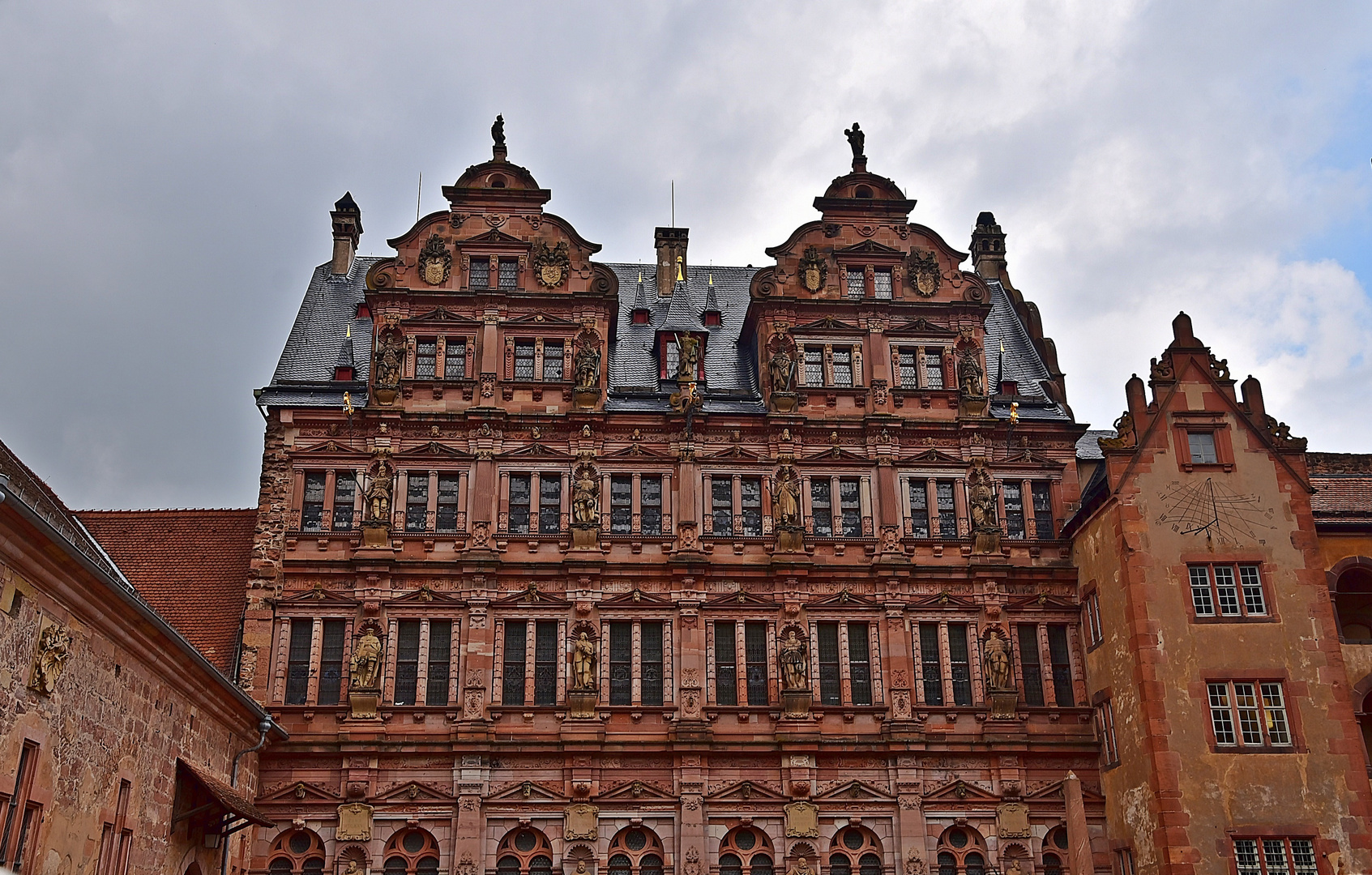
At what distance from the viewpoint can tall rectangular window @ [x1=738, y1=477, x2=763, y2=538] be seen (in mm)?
32500

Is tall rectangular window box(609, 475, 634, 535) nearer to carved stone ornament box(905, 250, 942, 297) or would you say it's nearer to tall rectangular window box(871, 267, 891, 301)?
tall rectangular window box(871, 267, 891, 301)

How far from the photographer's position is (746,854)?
1163 inches

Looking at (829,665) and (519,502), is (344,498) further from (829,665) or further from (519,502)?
(829,665)

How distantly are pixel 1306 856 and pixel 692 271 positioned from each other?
24.2 metres

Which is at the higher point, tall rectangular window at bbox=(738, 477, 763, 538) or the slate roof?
the slate roof

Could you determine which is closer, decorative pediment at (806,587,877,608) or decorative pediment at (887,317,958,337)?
decorative pediment at (806,587,877,608)

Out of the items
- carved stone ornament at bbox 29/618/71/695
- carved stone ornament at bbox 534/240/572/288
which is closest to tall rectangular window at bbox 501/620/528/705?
carved stone ornament at bbox 534/240/572/288

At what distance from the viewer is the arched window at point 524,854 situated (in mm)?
29047

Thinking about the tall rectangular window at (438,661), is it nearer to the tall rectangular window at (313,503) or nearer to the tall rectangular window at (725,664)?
the tall rectangular window at (313,503)

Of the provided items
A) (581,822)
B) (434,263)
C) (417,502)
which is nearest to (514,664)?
(581,822)

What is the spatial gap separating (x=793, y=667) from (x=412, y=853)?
10150 mm

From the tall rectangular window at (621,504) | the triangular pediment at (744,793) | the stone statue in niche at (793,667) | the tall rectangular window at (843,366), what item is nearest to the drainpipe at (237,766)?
the tall rectangular window at (621,504)

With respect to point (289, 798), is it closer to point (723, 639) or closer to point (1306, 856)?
point (723, 639)

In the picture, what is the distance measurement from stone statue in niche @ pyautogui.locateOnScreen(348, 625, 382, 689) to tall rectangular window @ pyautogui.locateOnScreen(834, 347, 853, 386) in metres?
14.1
